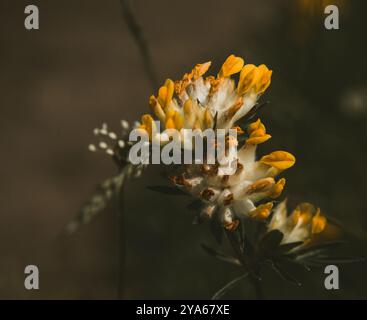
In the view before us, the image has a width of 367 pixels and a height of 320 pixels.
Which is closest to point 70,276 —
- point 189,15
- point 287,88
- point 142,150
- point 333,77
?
point 287,88

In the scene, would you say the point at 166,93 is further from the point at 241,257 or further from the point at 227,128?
the point at 241,257

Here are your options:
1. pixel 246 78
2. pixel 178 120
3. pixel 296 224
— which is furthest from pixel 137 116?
pixel 178 120

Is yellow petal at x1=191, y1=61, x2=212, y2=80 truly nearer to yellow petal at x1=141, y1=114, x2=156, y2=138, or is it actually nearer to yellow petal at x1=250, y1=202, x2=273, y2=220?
yellow petal at x1=141, y1=114, x2=156, y2=138

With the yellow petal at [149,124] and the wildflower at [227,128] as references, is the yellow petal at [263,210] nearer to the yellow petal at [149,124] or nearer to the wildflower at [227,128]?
the wildflower at [227,128]

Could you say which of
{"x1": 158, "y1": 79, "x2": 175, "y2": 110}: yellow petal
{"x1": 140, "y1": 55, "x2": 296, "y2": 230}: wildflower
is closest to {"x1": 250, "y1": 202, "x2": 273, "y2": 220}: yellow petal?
{"x1": 140, "y1": 55, "x2": 296, "y2": 230}: wildflower

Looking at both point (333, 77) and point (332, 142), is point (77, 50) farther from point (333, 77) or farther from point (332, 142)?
point (332, 142)

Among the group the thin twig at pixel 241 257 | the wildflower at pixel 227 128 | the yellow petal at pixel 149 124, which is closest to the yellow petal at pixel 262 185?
the wildflower at pixel 227 128
